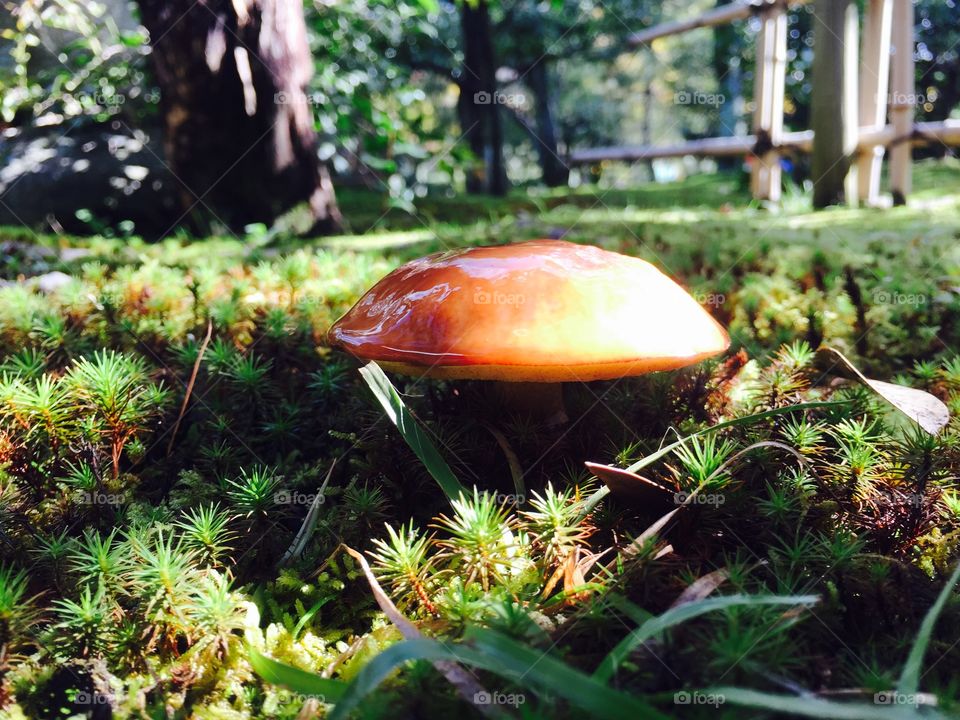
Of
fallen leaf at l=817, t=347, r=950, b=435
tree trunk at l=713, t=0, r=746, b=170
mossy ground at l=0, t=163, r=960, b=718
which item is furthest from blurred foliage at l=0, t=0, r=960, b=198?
fallen leaf at l=817, t=347, r=950, b=435

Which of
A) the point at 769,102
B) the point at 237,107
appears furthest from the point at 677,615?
the point at 769,102

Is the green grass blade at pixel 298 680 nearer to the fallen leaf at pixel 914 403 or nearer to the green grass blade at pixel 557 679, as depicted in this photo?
the green grass blade at pixel 557 679

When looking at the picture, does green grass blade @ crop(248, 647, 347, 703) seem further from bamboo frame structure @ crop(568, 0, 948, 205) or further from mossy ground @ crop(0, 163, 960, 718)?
bamboo frame structure @ crop(568, 0, 948, 205)

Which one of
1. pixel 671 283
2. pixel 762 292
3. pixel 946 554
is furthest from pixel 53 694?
pixel 762 292

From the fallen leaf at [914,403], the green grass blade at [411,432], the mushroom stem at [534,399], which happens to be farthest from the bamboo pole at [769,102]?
the green grass blade at [411,432]

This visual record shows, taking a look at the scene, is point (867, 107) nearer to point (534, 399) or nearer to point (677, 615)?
point (534, 399)
